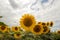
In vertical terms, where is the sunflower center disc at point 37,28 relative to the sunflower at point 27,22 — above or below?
below

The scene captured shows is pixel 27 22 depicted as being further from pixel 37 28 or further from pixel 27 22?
pixel 37 28

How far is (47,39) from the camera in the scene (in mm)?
2020

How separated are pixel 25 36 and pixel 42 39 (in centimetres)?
24

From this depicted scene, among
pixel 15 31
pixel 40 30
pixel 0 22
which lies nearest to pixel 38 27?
pixel 40 30

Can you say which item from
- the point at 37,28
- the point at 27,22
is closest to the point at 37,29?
the point at 37,28

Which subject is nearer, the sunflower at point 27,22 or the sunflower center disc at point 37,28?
the sunflower at point 27,22

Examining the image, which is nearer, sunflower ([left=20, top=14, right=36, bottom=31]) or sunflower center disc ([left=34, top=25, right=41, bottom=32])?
sunflower ([left=20, top=14, right=36, bottom=31])

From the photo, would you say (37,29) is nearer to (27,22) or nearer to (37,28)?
(37,28)

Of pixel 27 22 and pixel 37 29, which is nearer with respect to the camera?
pixel 27 22

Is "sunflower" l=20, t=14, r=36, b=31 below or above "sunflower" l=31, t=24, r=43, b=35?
above

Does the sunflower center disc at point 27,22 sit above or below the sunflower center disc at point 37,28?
above

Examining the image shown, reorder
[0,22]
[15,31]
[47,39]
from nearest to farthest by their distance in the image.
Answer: [47,39]
[15,31]
[0,22]

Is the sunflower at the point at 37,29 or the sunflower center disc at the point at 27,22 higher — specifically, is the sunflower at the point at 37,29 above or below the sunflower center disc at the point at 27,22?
below

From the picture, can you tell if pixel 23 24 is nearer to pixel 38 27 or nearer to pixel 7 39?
pixel 38 27
